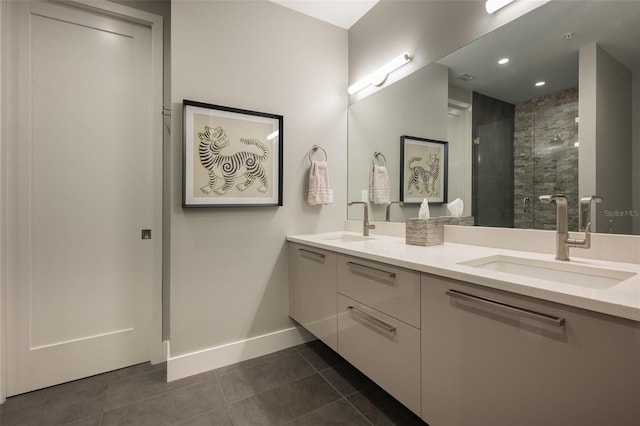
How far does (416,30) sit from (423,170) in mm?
895

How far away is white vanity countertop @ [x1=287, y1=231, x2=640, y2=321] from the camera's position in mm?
658

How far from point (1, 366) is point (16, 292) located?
39 centimetres

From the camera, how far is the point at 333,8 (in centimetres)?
217

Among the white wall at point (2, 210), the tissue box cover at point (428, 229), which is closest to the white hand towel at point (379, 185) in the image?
the tissue box cover at point (428, 229)

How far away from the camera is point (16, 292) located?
1617 millimetres

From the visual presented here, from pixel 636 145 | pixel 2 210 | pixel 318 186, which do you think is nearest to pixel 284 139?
pixel 318 186

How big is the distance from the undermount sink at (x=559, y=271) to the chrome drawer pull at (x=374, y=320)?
1.36 feet

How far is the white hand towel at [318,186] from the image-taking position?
7.07 feet

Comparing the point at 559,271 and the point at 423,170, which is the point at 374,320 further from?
the point at 423,170

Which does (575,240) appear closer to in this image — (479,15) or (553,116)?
(553,116)

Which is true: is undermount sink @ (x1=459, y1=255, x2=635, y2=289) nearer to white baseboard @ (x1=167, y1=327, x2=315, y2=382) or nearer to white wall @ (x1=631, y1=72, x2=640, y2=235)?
white wall @ (x1=631, y1=72, x2=640, y2=235)

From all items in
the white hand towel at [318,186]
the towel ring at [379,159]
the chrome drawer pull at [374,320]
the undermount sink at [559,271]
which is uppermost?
the towel ring at [379,159]

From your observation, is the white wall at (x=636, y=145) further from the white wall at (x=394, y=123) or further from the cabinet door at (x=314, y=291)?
the cabinet door at (x=314, y=291)

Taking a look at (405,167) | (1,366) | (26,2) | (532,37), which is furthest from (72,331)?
(532,37)
